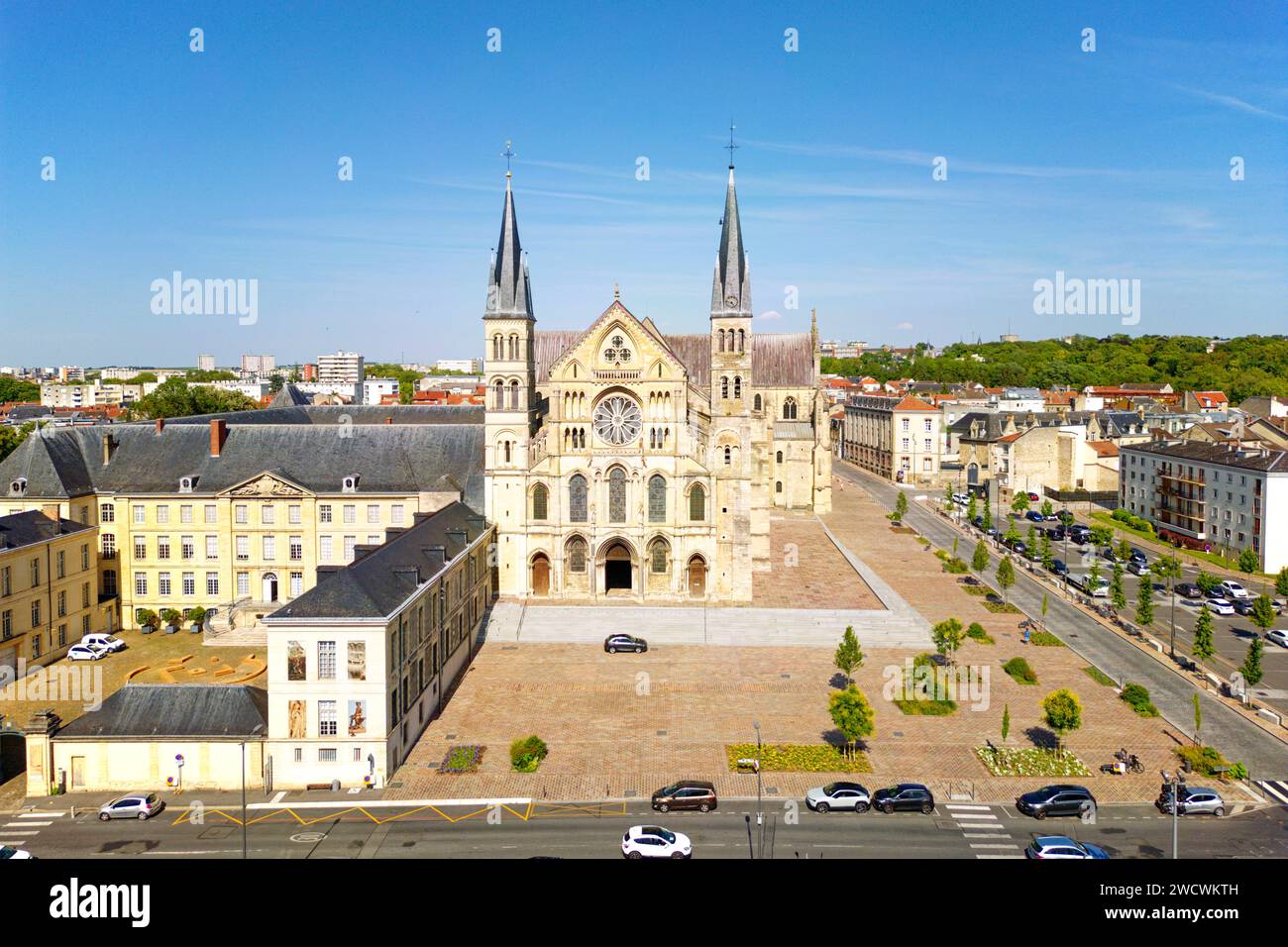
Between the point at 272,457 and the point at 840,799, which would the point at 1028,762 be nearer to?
the point at 840,799

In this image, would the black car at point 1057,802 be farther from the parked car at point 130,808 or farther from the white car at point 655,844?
the parked car at point 130,808

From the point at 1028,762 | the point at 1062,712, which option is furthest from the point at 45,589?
the point at 1062,712

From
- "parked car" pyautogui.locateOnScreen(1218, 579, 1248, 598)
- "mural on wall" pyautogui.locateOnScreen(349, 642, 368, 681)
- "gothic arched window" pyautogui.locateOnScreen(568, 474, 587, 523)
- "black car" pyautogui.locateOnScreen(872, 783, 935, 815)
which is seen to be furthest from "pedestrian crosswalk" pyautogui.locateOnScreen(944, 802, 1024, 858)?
"parked car" pyautogui.locateOnScreen(1218, 579, 1248, 598)

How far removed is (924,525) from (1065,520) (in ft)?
49.6

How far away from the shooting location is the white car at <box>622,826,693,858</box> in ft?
115

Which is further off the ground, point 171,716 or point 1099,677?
point 171,716

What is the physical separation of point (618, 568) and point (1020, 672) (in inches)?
1220

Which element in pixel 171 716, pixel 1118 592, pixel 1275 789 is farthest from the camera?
pixel 1118 592

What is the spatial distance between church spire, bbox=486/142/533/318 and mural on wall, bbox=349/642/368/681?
3458cm

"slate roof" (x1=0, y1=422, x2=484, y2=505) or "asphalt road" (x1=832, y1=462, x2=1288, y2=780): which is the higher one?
"slate roof" (x1=0, y1=422, x2=484, y2=505)

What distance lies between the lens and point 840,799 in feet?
131

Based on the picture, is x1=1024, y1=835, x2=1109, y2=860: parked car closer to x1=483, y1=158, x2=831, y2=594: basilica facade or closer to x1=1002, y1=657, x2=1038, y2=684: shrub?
x1=1002, y1=657, x2=1038, y2=684: shrub
